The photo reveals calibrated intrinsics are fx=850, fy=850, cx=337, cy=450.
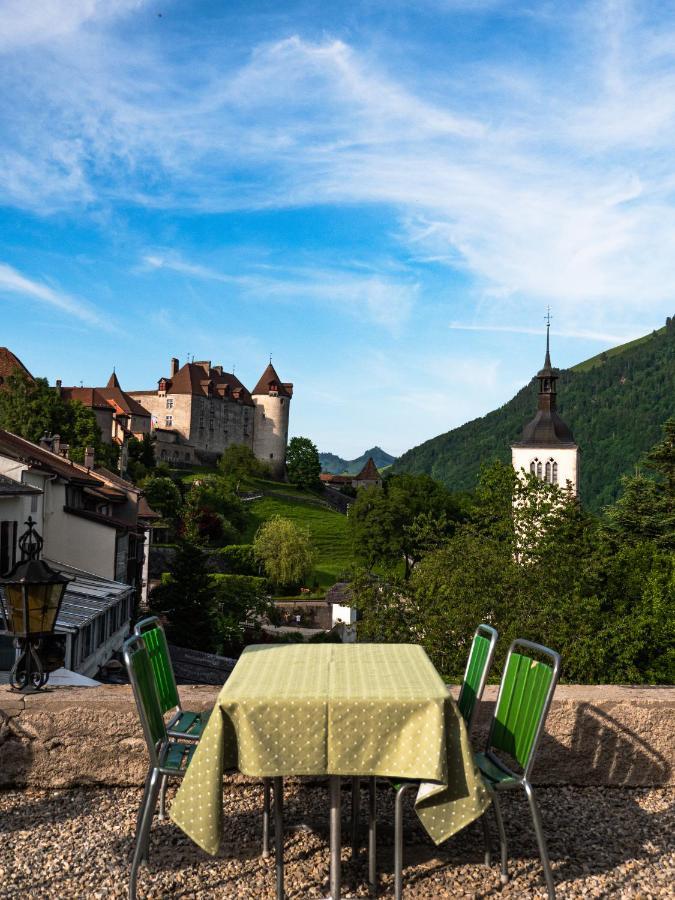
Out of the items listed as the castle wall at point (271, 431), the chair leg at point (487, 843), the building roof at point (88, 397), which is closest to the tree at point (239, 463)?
the castle wall at point (271, 431)

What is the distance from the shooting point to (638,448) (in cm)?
15425

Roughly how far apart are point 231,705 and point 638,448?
15978cm

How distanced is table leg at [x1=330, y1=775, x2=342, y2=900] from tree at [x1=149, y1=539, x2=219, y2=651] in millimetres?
38414

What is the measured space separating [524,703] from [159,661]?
231cm

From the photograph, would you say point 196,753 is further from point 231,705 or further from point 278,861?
point 278,861

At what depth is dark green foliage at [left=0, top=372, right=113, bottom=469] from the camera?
6675cm

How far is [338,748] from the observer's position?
14.1 ft

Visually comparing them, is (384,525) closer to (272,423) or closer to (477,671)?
(272,423)

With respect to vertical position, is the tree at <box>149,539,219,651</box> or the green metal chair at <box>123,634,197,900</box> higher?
the green metal chair at <box>123,634,197,900</box>

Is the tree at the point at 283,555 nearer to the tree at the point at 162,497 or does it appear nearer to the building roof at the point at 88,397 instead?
the tree at the point at 162,497

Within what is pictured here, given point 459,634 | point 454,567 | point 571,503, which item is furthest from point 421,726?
point 571,503

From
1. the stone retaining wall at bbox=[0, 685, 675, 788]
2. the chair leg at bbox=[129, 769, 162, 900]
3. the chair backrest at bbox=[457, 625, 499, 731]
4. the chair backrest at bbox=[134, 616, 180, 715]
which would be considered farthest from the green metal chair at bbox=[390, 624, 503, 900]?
the chair backrest at bbox=[134, 616, 180, 715]

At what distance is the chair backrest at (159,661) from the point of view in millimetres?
5375

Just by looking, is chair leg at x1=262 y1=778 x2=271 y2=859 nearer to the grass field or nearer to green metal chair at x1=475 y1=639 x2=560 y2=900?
green metal chair at x1=475 y1=639 x2=560 y2=900
